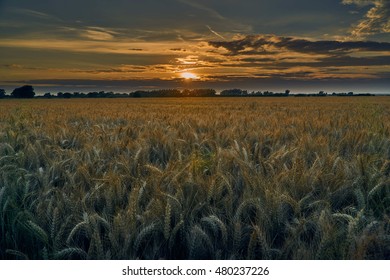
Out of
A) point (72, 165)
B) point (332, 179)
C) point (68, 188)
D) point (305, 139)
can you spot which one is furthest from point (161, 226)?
point (305, 139)

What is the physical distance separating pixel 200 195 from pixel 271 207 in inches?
16.7

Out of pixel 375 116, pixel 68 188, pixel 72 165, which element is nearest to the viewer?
pixel 68 188

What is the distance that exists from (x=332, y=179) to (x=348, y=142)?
189 cm

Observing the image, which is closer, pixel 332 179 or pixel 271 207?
pixel 271 207

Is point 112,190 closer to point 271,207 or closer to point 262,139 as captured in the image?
point 271,207

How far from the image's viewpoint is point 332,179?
2.28m

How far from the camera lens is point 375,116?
22.5 feet

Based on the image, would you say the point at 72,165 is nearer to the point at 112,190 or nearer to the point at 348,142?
the point at 112,190

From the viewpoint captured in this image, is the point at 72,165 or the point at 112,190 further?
the point at 72,165
